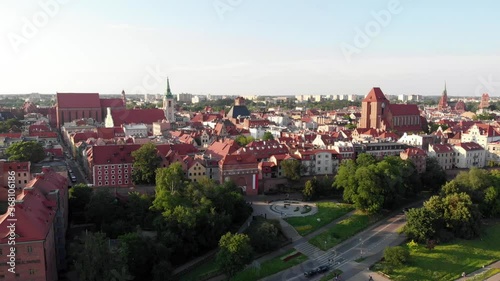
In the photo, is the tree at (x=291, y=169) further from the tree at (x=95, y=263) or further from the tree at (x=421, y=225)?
the tree at (x=95, y=263)

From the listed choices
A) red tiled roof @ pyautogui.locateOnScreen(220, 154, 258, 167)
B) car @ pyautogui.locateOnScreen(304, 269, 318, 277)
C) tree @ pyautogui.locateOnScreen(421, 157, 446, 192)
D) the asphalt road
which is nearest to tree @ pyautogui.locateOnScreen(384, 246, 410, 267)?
the asphalt road

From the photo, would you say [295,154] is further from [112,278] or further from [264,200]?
[112,278]

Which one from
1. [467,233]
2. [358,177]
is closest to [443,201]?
[467,233]

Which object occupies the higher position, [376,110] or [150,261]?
[376,110]

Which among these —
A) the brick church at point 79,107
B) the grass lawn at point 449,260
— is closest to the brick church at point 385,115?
the grass lawn at point 449,260

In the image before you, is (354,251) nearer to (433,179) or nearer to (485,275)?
(485,275)
